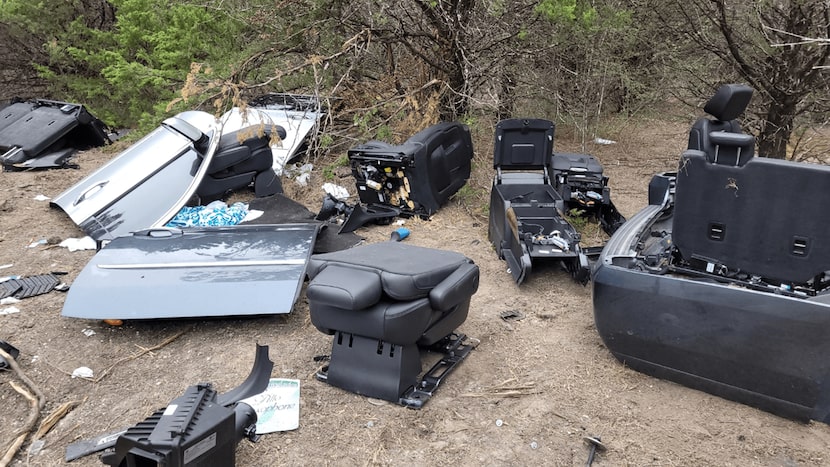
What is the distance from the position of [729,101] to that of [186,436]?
380 cm

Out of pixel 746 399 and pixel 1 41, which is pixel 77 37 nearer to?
pixel 1 41

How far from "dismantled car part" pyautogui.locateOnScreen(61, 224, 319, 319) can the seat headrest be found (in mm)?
3063

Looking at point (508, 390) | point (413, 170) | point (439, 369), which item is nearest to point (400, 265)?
point (439, 369)

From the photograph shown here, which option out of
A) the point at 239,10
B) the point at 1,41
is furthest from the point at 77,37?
the point at 239,10

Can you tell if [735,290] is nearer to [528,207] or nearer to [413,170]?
[528,207]

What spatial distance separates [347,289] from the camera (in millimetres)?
3018

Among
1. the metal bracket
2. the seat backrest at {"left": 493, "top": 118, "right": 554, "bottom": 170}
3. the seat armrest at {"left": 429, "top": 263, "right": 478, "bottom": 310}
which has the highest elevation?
the seat backrest at {"left": 493, "top": 118, "right": 554, "bottom": 170}

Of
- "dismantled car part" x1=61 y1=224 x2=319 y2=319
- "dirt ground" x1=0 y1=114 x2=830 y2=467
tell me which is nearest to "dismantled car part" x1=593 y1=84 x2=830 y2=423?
"dirt ground" x1=0 y1=114 x2=830 y2=467

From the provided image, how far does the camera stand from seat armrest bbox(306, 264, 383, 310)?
9.84 feet

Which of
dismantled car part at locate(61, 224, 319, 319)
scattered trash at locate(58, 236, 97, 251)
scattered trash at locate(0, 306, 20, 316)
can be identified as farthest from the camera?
scattered trash at locate(58, 236, 97, 251)

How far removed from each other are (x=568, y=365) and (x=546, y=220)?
1.89 m

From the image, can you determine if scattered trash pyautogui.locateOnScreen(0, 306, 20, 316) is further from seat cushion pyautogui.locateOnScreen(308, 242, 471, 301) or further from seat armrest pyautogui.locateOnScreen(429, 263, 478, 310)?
seat armrest pyautogui.locateOnScreen(429, 263, 478, 310)

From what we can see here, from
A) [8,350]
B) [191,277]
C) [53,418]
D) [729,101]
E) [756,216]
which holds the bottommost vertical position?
[53,418]

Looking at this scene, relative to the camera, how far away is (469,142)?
683 cm
